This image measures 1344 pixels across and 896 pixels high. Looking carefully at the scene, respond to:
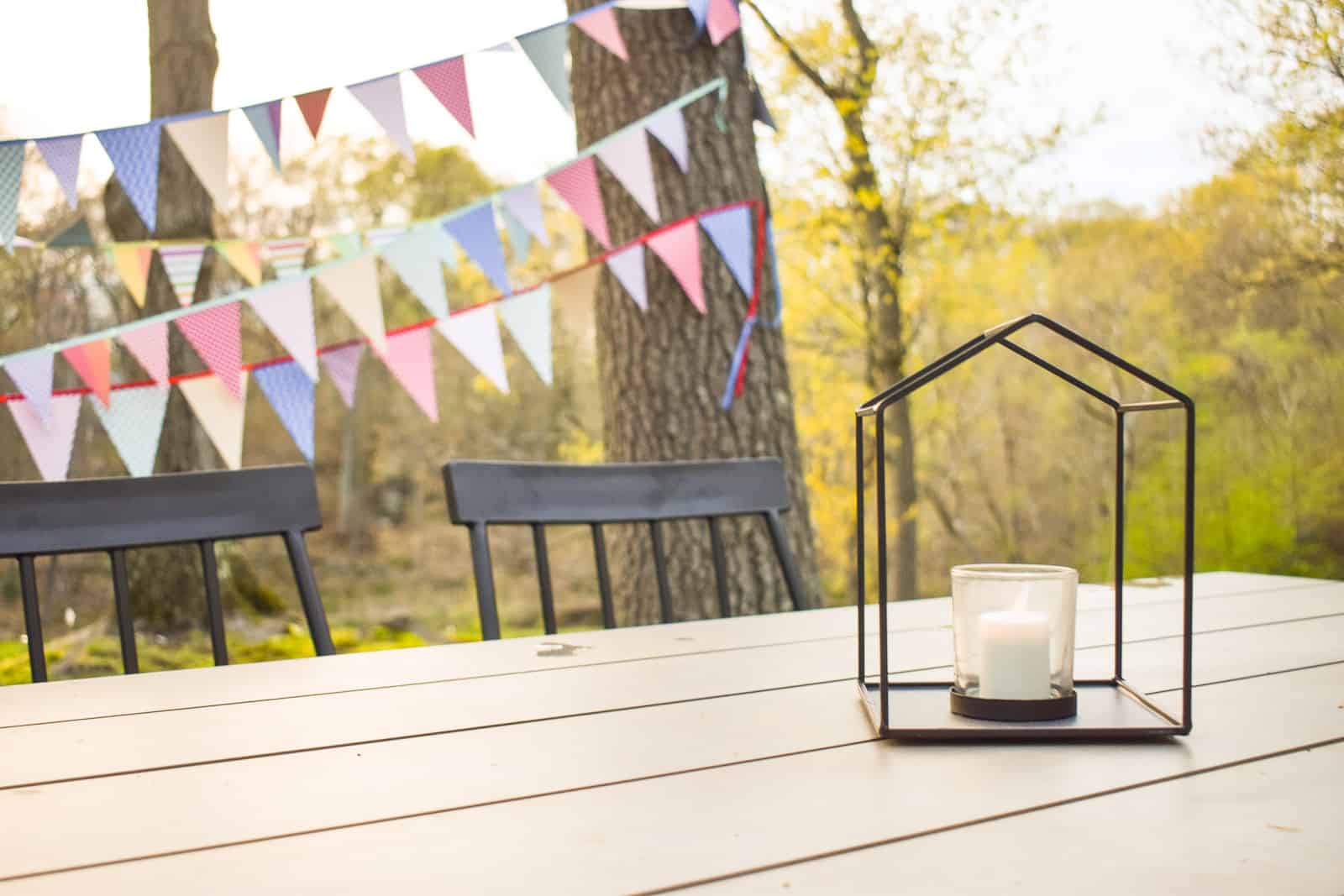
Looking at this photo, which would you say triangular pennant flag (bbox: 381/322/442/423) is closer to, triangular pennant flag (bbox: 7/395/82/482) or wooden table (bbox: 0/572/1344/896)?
triangular pennant flag (bbox: 7/395/82/482)

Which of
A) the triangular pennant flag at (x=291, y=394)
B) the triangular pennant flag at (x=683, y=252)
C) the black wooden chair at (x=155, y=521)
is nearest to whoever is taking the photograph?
the black wooden chair at (x=155, y=521)

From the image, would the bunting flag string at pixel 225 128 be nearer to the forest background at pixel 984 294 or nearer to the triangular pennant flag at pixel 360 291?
the triangular pennant flag at pixel 360 291

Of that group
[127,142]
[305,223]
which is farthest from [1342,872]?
[305,223]

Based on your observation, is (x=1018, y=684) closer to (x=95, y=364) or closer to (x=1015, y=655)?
(x=1015, y=655)

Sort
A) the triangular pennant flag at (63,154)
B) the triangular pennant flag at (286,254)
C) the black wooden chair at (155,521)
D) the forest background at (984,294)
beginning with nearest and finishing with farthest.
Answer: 1. the black wooden chair at (155,521)
2. the triangular pennant flag at (63,154)
3. the triangular pennant flag at (286,254)
4. the forest background at (984,294)

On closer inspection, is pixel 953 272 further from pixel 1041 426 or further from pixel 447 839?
pixel 447 839

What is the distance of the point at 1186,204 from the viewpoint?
5266mm

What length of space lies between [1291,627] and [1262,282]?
A: 4375 mm

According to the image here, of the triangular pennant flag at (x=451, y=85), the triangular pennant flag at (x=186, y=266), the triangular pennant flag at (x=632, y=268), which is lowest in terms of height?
the triangular pennant flag at (x=632, y=268)

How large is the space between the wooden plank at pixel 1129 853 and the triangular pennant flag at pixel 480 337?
193 centimetres

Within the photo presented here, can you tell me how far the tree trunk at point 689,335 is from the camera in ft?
8.38

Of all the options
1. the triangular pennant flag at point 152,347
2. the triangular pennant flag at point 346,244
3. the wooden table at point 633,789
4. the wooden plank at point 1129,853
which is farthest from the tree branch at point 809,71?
the wooden plank at point 1129,853

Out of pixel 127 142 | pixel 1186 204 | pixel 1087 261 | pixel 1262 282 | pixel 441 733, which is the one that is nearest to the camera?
pixel 441 733

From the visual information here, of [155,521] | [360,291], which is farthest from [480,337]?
[155,521]
